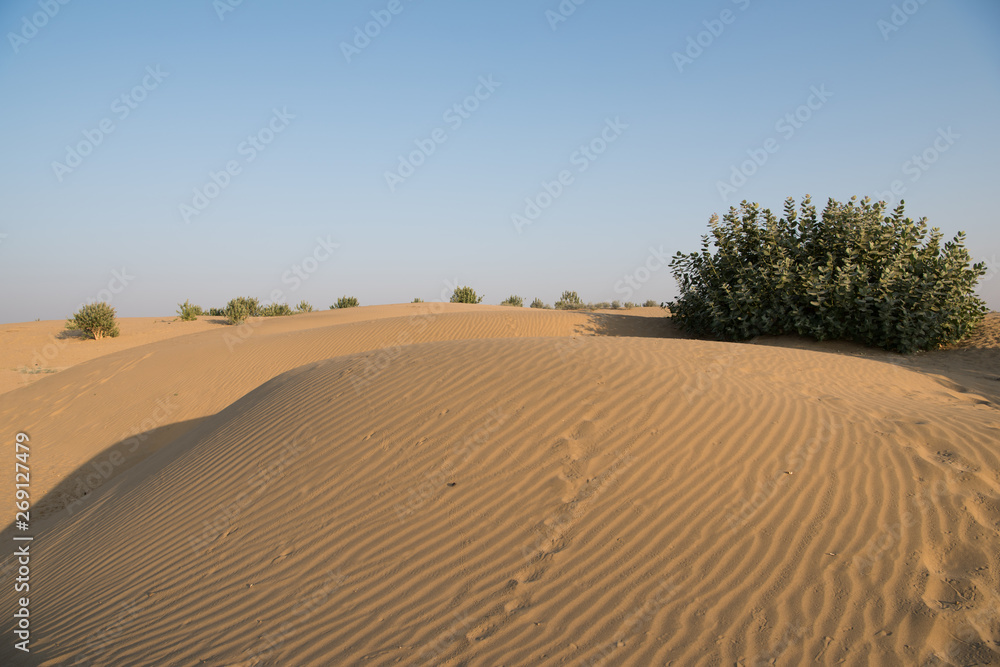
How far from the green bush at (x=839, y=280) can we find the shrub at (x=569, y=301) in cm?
1328

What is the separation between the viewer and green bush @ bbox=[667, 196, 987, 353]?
1085 cm

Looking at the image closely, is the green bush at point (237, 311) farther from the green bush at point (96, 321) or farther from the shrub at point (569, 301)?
the shrub at point (569, 301)

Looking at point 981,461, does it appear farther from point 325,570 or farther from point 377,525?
point 325,570

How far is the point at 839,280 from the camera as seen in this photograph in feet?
36.5

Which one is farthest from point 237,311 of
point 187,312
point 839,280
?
point 839,280

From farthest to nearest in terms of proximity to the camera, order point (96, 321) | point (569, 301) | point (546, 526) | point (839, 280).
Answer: point (569, 301)
point (96, 321)
point (839, 280)
point (546, 526)

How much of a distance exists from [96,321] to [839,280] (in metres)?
22.0

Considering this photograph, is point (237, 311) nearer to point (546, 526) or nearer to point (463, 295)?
point (463, 295)

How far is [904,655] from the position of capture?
2576 millimetres

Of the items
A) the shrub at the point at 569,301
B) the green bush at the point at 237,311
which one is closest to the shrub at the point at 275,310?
the green bush at the point at 237,311

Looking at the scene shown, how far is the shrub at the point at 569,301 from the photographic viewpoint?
2656 centimetres

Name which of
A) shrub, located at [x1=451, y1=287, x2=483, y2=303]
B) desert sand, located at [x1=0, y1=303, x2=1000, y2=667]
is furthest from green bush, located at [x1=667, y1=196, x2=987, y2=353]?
shrub, located at [x1=451, y1=287, x2=483, y2=303]

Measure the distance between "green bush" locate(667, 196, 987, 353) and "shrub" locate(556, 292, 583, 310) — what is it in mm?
13281

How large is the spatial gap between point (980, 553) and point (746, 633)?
62.3 inches
